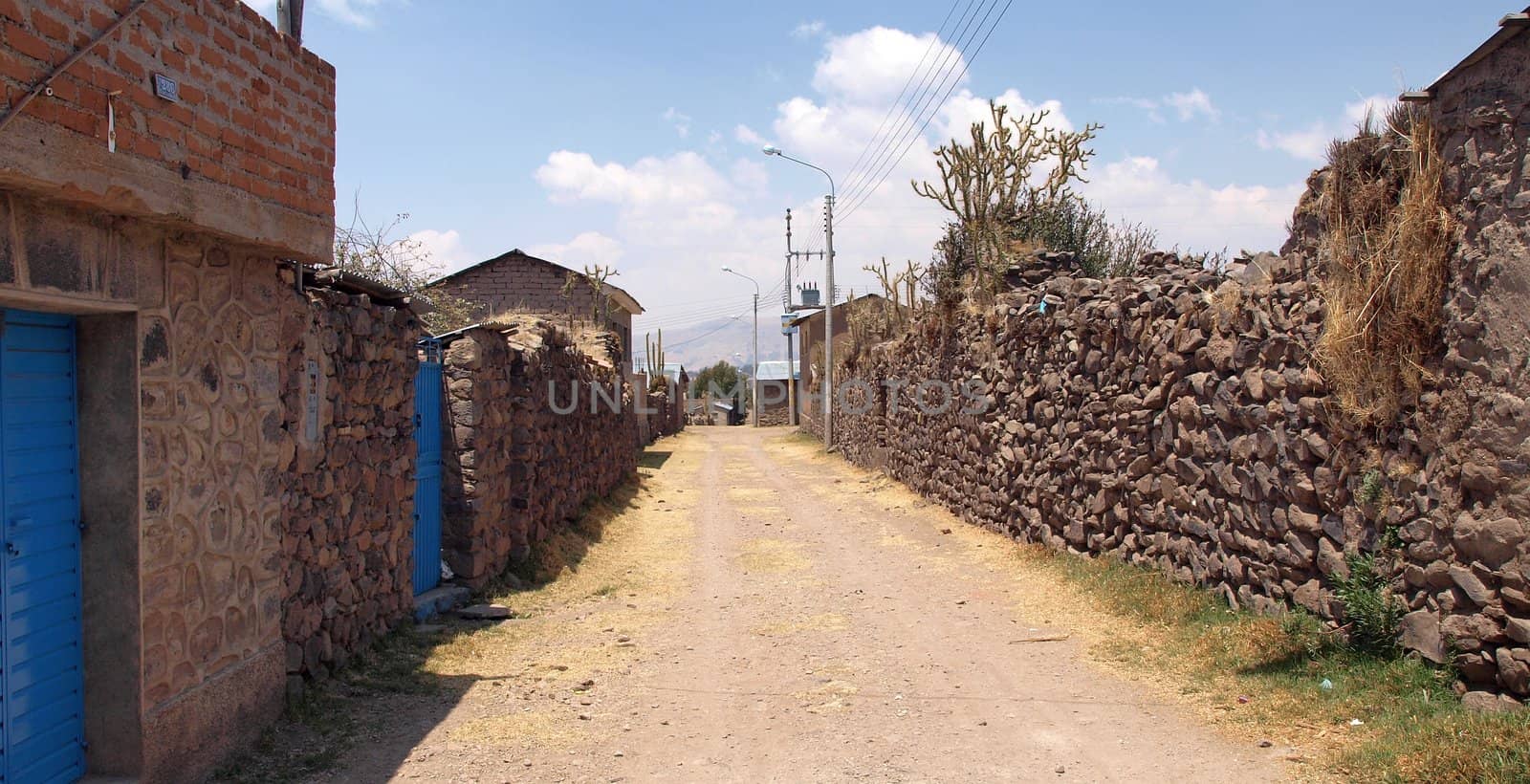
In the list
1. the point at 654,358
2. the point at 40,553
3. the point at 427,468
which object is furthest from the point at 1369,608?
the point at 654,358

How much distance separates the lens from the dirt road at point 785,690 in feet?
17.2

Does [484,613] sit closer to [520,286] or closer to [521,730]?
[521,730]

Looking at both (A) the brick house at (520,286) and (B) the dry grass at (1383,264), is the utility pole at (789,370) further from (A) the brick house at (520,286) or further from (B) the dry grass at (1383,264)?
(B) the dry grass at (1383,264)

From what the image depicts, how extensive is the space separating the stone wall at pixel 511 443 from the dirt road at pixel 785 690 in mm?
712

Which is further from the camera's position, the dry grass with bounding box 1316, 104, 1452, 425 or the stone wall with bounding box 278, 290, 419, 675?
the stone wall with bounding box 278, 290, 419, 675

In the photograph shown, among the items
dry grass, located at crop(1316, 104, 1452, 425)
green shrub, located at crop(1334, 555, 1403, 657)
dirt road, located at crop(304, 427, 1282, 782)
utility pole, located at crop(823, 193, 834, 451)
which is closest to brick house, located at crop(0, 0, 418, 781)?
dirt road, located at crop(304, 427, 1282, 782)

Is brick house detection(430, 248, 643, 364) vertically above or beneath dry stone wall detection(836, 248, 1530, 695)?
above

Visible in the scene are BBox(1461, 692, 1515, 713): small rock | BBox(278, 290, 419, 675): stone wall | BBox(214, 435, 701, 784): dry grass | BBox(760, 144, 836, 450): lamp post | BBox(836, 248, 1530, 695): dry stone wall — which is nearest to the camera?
BBox(1461, 692, 1515, 713): small rock

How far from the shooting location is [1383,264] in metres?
5.92

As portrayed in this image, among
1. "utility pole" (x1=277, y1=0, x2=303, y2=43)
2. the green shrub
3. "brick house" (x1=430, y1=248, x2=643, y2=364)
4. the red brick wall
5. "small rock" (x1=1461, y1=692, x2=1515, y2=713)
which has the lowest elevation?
"small rock" (x1=1461, y1=692, x2=1515, y2=713)

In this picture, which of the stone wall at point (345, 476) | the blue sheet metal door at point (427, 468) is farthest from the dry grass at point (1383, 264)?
the blue sheet metal door at point (427, 468)

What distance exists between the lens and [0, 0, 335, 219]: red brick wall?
12.1 ft

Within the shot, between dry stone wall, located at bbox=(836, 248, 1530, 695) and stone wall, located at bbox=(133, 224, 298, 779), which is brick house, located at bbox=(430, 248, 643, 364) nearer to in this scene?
dry stone wall, located at bbox=(836, 248, 1530, 695)

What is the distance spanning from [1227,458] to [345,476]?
6.39m
